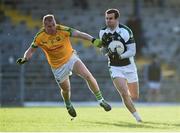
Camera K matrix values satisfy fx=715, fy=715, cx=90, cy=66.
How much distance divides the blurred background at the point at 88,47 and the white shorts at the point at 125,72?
1030 centimetres

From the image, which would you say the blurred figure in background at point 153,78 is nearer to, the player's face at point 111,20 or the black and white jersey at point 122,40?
the black and white jersey at point 122,40

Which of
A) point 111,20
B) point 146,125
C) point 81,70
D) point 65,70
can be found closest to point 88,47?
point 65,70

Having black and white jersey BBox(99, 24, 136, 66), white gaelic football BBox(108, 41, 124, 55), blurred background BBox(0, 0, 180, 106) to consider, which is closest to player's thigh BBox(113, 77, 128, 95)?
black and white jersey BBox(99, 24, 136, 66)

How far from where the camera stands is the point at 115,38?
14.5 metres

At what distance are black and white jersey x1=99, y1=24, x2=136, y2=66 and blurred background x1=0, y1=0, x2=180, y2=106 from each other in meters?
10.4

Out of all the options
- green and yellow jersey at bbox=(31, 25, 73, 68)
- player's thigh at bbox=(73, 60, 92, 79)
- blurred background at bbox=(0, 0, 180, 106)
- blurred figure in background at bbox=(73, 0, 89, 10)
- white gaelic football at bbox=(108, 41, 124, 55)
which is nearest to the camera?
white gaelic football at bbox=(108, 41, 124, 55)

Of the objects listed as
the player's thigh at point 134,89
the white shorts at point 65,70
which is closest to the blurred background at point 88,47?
the white shorts at point 65,70

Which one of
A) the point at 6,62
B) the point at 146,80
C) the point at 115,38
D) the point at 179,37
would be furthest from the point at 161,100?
the point at 115,38

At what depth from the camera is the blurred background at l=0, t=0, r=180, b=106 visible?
88.1 ft

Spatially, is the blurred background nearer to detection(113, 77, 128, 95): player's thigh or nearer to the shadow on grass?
detection(113, 77, 128, 95): player's thigh

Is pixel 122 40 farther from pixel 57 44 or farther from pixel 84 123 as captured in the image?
pixel 84 123

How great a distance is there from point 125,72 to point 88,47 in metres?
16.6

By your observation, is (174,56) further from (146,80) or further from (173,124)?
(173,124)

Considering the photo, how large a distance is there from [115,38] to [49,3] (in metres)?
20.1
